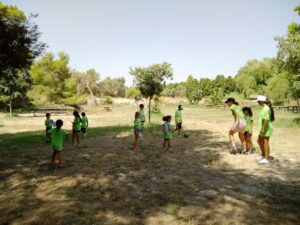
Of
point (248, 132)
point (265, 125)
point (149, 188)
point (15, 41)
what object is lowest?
point (149, 188)

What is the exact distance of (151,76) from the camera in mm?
22484

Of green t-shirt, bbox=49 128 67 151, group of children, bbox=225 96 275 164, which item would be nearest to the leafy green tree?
green t-shirt, bbox=49 128 67 151

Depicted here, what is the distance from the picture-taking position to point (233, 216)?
16.9 feet

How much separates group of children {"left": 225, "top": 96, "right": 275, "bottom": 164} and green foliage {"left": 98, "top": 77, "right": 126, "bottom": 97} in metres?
96.7

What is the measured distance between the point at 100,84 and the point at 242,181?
102 meters

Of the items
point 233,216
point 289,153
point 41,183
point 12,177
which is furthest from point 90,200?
point 289,153

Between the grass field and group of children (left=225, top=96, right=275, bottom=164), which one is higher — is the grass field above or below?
below

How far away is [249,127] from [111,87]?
321ft

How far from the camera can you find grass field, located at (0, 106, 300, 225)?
17.0 ft

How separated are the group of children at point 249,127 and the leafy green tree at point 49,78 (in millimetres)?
38437

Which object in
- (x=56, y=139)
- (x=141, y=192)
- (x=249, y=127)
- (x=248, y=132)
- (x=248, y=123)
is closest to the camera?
(x=141, y=192)

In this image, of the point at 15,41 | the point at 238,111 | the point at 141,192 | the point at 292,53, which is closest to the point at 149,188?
the point at 141,192

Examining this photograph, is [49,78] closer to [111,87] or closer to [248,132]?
[248,132]

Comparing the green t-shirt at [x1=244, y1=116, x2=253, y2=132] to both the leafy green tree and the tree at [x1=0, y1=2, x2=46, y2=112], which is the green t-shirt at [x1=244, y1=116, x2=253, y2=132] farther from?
the leafy green tree
